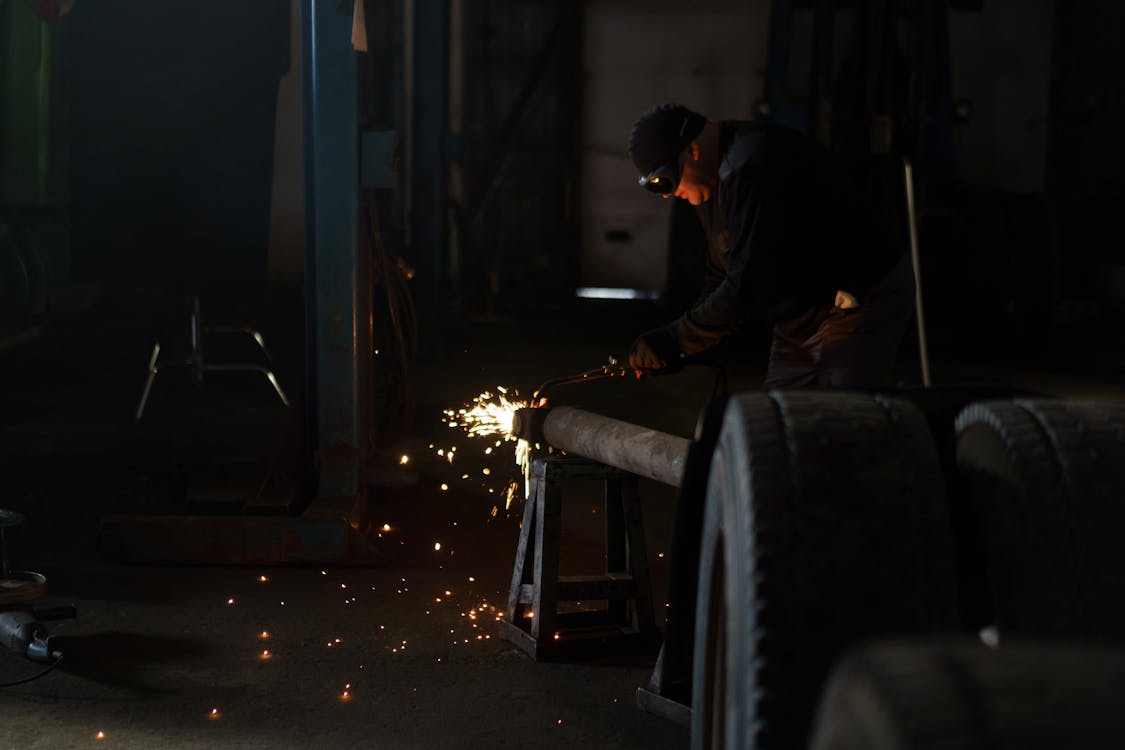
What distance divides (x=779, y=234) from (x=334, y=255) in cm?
204

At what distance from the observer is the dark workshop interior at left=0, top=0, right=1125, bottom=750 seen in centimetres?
196

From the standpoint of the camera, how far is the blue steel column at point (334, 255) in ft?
16.9

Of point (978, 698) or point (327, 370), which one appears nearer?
point (978, 698)

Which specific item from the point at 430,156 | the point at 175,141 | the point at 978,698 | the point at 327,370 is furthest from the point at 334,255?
the point at 175,141

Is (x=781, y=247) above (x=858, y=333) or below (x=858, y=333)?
above

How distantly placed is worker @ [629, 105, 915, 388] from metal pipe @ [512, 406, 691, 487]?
26 cm

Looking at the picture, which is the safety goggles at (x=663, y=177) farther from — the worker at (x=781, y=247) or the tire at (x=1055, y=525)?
the tire at (x=1055, y=525)

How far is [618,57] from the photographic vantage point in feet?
51.6

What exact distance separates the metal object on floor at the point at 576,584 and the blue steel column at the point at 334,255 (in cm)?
138

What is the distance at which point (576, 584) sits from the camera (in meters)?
4.12

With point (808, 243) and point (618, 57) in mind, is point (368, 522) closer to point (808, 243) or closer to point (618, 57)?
point (808, 243)

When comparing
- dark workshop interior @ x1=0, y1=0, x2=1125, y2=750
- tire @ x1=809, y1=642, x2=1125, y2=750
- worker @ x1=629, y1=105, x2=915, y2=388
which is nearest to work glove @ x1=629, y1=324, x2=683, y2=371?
worker @ x1=629, y1=105, x2=915, y2=388

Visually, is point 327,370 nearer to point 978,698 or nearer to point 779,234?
point 779,234

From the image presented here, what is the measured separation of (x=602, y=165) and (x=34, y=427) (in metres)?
9.18
